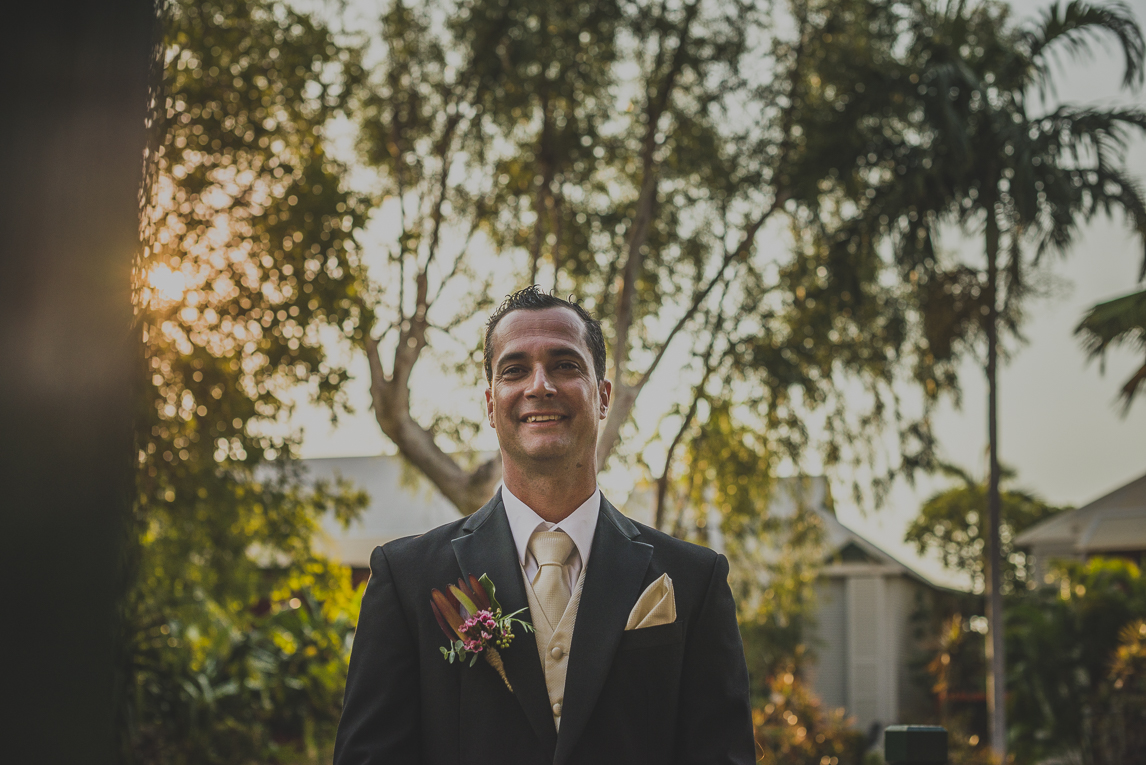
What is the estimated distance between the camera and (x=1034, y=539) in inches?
872

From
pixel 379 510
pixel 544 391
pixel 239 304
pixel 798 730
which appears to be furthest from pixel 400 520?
pixel 544 391

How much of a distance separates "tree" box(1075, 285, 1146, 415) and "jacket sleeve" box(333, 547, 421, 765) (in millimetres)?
11297

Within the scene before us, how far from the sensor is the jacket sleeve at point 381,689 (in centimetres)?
199

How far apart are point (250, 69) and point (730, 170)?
6428 mm

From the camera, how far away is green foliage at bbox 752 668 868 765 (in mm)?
15609

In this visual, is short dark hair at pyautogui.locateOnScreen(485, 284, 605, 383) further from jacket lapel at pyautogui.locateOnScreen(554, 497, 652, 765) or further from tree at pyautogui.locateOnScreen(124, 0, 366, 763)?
tree at pyautogui.locateOnScreen(124, 0, 366, 763)

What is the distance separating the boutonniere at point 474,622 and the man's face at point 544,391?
298 mm

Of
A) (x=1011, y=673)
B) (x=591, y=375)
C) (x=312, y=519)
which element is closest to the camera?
(x=591, y=375)

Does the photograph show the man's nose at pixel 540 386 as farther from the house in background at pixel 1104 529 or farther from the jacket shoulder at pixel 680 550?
the house in background at pixel 1104 529

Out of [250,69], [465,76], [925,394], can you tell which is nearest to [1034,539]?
[925,394]

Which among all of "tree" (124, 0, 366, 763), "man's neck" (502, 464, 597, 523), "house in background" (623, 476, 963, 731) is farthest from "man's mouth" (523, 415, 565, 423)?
"house in background" (623, 476, 963, 731)

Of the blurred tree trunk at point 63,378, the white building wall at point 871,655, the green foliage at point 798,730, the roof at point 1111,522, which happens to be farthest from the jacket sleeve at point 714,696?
the white building wall at point 871,655

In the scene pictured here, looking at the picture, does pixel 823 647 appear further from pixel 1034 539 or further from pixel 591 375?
pixel 591 375

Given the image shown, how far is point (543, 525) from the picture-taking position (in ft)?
7.39
